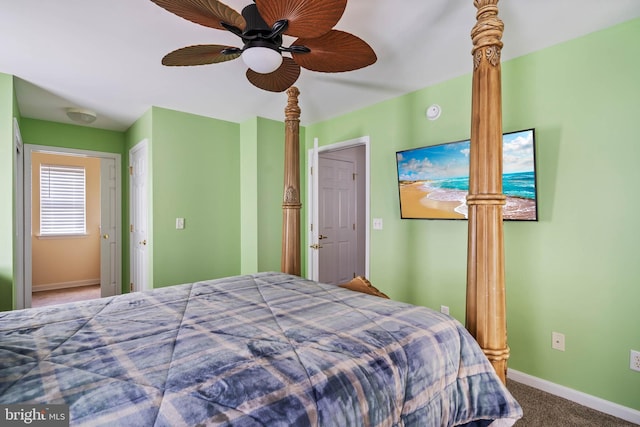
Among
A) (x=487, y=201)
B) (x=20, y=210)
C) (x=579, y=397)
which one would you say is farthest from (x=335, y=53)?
(x=20, y=210)

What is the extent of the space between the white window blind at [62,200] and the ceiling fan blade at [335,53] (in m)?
5.27

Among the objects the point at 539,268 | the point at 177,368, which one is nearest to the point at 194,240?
the point at 177,368

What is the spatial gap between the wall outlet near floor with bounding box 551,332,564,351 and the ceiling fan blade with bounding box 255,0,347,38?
7.91 ft

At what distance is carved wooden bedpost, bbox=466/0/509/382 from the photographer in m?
1.34

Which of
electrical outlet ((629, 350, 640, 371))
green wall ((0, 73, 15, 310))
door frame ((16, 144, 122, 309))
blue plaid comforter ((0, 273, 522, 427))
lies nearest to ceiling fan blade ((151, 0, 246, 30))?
A: blue plaid comforter ((0, 273, 522, 427))

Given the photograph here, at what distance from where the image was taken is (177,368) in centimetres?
85

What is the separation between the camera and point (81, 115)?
11.3 ft

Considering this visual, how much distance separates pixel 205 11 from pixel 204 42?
3.39 feet

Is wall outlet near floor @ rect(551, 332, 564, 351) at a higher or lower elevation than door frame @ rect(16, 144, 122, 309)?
lower

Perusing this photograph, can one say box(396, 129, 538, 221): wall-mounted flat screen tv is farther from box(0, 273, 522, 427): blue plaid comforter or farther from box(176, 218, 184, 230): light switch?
box(176, 218, 184, 230): light switch

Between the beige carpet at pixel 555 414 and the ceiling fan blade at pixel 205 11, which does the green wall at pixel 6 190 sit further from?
the beige carpet at pixel 555 414

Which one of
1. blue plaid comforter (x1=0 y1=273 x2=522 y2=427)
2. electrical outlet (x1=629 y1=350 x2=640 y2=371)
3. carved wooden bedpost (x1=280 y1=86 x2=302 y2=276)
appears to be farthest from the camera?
carved wooden bedpost (x1=280 y1=86 x2=302 y2=276)

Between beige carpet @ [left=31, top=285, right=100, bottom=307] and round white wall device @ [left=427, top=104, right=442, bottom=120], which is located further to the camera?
beige carpet @ [left=31, top=285, right=100, bottom=307]

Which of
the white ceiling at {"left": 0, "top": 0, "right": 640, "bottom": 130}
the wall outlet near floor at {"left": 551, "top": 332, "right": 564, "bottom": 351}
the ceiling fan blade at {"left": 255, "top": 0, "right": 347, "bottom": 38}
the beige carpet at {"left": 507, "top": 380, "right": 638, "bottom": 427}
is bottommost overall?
the beige carpet at {"left": 507, "top": 380, "right": 638, "bottom": 427}
